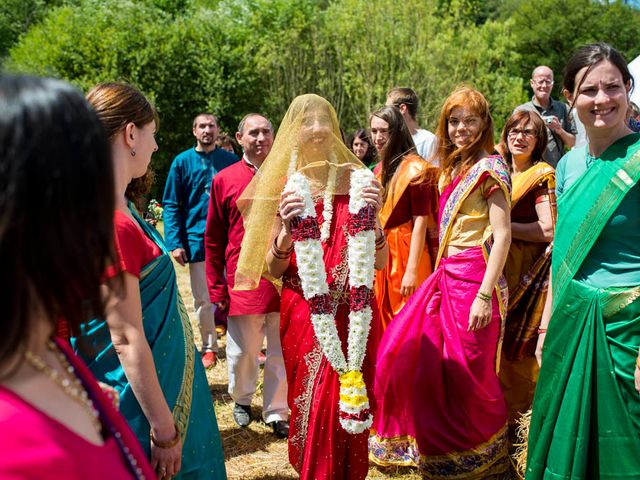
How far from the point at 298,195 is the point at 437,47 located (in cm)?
2005

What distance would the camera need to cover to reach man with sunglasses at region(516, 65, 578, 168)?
242 inches

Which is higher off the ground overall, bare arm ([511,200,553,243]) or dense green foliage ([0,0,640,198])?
dense green foliage ([0,0,640,198])

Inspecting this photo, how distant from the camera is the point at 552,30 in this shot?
4047 cm

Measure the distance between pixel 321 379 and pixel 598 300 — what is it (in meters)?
1.33

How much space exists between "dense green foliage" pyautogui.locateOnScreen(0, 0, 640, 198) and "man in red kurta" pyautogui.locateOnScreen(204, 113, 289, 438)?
530 inches

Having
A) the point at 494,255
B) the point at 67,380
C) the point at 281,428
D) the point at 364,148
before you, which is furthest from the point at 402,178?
the point at 67,380

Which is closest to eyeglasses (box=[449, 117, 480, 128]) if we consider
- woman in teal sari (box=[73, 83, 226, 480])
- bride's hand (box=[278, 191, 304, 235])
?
bride's hand (box=[278, 191, 304, 235])

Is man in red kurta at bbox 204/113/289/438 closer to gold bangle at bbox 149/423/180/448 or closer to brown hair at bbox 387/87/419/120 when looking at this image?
brown hair at bbox 387/87/419/120

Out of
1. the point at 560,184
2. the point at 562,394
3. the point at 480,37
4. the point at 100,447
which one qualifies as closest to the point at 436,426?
the point at 562,394

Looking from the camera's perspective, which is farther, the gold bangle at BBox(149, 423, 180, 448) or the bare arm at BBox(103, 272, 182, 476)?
the gold bangle at BBox(149, 423, 180, 448)

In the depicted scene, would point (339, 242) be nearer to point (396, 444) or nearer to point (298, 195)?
point (298, 195)

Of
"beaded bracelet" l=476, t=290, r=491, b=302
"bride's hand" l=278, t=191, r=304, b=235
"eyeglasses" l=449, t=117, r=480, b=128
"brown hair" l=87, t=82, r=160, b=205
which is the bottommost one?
"beaded bracelet" l=476, t=290, r=491, b=302

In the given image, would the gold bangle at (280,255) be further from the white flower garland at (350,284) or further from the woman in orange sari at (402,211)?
the woman in orange sari at (402,211)

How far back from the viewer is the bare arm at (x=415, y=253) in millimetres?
4422
